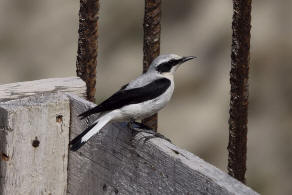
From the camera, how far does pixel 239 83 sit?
2389 millimetres

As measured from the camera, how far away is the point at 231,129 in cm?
242

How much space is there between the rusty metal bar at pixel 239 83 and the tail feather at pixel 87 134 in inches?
20.9

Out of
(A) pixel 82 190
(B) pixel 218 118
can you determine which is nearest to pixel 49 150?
(A) pixel 82 190

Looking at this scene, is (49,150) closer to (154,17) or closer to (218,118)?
(154,17)

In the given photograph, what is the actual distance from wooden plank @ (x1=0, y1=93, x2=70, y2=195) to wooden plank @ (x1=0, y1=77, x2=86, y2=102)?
0.13 ft

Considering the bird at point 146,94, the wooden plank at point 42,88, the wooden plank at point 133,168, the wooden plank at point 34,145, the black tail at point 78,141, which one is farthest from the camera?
the bird at point 146,94

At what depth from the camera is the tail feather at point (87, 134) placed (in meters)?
2.67

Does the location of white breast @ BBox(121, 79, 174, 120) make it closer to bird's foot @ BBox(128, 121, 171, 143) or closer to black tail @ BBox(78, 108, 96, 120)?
bird's foot @ BBox(128, 121, 171, 143)

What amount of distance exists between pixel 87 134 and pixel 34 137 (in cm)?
25

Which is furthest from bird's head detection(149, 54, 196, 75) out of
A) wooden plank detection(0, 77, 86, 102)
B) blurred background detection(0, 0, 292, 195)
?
blurred background detection(0, 0, 292, 195)

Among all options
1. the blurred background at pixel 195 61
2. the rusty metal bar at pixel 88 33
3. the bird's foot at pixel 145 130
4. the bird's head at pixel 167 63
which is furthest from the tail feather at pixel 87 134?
the blurred background at pixel 195 61

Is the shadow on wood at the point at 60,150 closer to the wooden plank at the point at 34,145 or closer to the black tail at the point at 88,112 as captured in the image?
the wooden plank at the point at 34,145

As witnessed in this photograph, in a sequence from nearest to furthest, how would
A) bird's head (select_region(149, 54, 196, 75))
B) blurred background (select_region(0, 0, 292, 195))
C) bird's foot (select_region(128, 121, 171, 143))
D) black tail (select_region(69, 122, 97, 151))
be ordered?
bird's foot (select_region(128, 121, 171, 143))
black tail (select_region(69, 122, 97, 151))
bird's head (select_region(149, 54, 196, 75))
blurred background (select_region(0, 0, 292, 195))

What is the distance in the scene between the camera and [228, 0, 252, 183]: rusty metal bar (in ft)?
7.72
